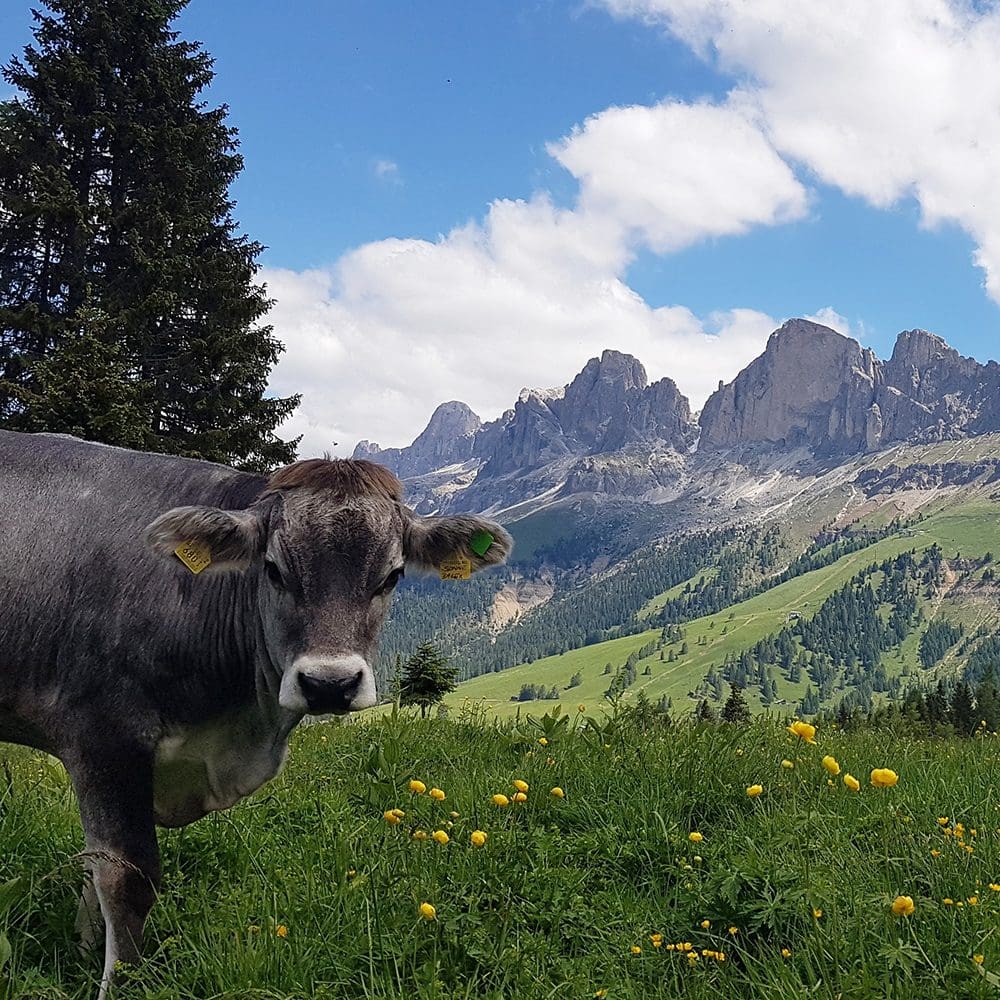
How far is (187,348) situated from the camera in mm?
23312

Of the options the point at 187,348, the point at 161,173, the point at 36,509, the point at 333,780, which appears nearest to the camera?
the point at 36,509

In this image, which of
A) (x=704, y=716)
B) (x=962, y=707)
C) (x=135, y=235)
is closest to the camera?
(x=704, y=716)

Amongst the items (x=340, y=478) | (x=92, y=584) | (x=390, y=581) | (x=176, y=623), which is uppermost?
(x=340, y=478)

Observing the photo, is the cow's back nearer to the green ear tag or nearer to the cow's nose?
the cow's nose

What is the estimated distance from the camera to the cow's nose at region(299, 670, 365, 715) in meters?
3.89

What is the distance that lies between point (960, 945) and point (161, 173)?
1130 inches

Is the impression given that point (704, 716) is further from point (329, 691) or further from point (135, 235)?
point (135, 235)

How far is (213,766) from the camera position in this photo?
186 inches

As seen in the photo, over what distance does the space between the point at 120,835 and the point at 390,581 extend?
185 cm

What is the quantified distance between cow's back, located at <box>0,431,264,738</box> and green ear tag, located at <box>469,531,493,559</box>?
1.39 meters

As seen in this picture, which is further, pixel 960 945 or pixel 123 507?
pixel 123 507

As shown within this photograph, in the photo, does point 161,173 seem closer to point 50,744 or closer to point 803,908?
point 50,744

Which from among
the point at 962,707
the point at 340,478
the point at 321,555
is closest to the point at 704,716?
the point at 340,478

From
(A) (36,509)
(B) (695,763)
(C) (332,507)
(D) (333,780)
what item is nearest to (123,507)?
(A) (36,509)
